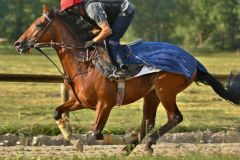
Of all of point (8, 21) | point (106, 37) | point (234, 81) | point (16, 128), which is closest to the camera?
point (106, 37)

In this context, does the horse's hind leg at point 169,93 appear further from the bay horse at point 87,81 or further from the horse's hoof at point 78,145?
the horse's hoof at point 78,145

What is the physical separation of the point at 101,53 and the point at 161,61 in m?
0.80

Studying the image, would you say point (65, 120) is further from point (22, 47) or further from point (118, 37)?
point (118, 37)

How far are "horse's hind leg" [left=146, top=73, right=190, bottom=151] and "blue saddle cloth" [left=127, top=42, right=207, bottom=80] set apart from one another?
10 centimetres

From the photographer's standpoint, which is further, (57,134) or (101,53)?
(57,134)

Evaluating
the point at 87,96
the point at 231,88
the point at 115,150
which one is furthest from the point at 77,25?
the point at 231,88

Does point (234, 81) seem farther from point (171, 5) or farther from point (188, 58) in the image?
point (171, 5)

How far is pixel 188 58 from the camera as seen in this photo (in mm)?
9570

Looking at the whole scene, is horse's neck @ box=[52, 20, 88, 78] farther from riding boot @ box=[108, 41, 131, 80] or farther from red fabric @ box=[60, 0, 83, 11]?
riding boot @ box=[108, 41, 131, 80]

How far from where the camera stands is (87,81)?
9.02 metres

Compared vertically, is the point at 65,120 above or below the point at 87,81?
below

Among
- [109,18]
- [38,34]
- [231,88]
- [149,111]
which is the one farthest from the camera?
[231,88]

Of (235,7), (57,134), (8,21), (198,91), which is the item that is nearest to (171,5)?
(235,7)

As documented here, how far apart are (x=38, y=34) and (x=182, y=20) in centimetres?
8894
